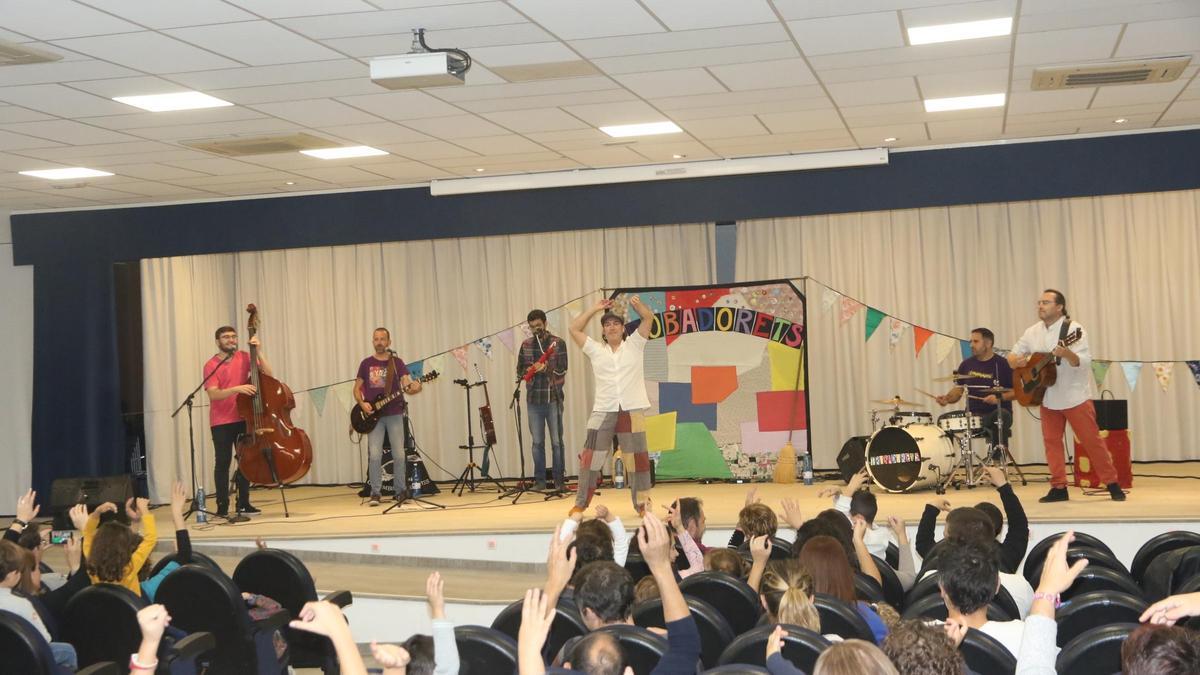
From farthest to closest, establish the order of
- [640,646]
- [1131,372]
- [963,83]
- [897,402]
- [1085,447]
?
[1131,372] < [897,402] < [1085,447] < [963,83] < [640,646]

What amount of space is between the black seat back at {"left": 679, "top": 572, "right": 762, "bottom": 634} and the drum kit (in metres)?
5.59

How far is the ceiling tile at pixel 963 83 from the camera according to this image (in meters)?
7.39

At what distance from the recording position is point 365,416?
32.6 feet

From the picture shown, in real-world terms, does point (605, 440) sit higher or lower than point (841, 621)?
higher

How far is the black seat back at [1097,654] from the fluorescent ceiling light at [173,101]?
575 centimetres

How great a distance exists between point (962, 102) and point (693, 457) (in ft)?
13.0

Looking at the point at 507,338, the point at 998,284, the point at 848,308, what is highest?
the point at 998,284

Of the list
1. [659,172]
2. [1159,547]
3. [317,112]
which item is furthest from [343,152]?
[1159,547]

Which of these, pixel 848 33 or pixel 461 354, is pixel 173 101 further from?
pixel 461 354

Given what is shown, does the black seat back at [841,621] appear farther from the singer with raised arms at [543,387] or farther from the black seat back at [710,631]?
the singer with raised arms at [543,387]

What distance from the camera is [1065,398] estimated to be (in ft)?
28.0

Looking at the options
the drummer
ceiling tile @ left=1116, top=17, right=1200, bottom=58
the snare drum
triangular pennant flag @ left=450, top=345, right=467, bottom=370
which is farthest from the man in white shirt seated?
triangular pennant flag @ left=450, top=345, right=467, bottom=370

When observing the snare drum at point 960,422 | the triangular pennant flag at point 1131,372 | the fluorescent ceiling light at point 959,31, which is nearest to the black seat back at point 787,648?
the fluorescent ceiling light at point 959,31

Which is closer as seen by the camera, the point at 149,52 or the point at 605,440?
the point at 149,52
